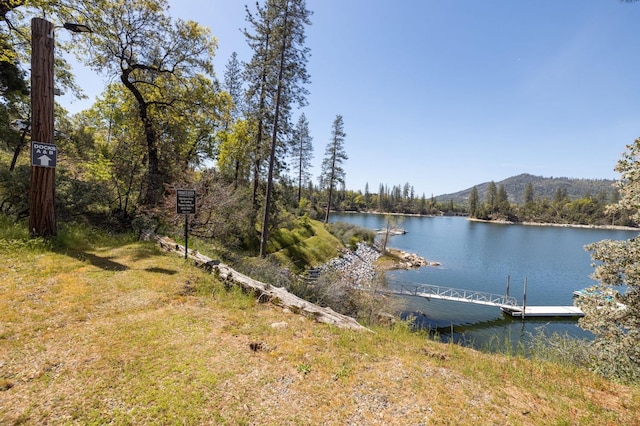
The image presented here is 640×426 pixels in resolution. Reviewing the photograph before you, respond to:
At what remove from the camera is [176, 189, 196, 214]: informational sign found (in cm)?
680

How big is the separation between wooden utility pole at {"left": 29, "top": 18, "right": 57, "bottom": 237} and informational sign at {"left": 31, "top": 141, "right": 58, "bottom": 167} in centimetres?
8

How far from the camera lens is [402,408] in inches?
99.7

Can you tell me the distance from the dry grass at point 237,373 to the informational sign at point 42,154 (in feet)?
9.86

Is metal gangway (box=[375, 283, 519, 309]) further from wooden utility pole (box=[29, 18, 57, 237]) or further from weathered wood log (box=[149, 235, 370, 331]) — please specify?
wooden utility pole (box=[29, 18, 57, 237])

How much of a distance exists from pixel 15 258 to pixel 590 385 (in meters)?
9.80

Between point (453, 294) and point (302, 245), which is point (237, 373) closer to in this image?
point (302, 245)

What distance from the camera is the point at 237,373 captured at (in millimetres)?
2881

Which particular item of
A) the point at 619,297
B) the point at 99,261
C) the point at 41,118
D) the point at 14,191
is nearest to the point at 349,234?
the point at 619,297

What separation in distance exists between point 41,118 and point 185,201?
3.60m

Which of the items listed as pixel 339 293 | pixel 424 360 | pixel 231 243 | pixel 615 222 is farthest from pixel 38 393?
pixel 615 222

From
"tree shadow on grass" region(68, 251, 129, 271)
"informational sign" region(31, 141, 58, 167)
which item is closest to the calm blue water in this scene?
"tree shadow on grass" region(68, 251, 129, 271)

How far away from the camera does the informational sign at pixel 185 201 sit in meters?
6.80

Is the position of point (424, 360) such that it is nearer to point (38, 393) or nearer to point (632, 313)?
point (38, 393)

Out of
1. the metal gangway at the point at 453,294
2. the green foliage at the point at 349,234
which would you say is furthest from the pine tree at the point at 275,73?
the green foliage at the point at 349,234
